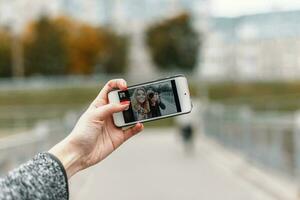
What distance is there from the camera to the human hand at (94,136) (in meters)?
2.75

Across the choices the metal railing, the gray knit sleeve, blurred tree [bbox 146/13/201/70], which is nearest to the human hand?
the gray knit sleeve

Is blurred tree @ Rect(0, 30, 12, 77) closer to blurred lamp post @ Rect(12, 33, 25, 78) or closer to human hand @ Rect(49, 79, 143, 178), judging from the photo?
blurred lamp post @ Rect(12, 33, 25, 78)

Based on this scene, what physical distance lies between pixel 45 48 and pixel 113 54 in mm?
13175

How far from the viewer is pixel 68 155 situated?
2732mm

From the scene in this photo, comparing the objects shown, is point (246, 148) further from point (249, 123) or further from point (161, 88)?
point (161, 88)

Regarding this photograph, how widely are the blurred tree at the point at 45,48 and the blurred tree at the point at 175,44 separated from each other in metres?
13.7

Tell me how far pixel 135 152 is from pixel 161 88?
26.9m

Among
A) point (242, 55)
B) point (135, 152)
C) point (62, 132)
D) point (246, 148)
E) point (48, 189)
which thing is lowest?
point (242, 55)

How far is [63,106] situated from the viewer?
72.5 metres

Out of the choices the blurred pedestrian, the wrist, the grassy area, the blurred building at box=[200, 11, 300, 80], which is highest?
the wrist

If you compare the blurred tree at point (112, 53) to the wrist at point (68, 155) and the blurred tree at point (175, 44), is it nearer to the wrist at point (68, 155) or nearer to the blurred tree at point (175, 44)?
the blurred tree at point (175, 44)

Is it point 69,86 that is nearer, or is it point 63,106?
point 63,106

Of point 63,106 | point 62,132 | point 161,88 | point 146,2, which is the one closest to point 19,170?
point 161,88

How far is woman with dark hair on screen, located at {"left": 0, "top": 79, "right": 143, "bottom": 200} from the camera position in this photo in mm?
2346
